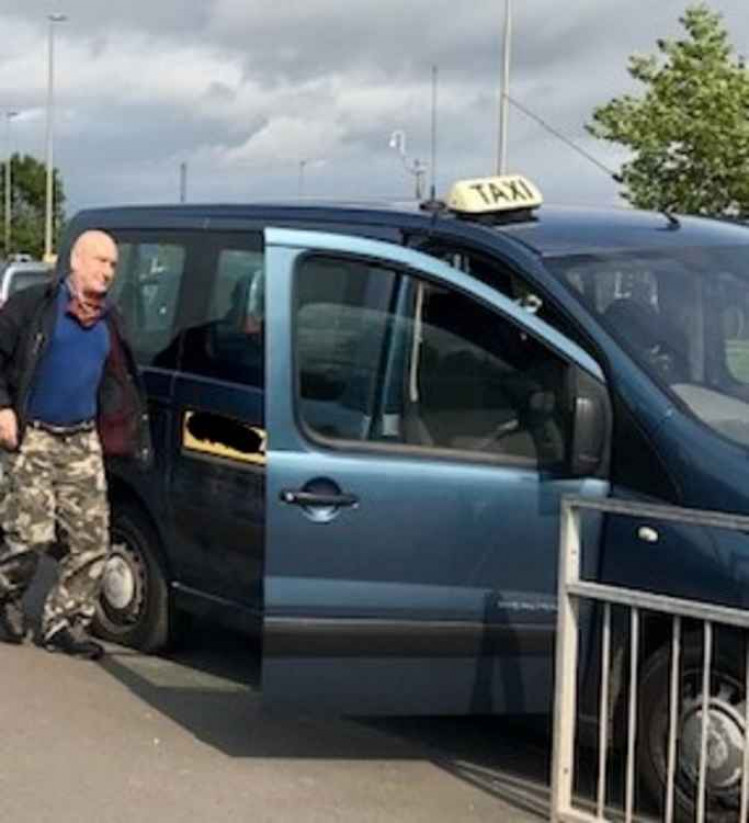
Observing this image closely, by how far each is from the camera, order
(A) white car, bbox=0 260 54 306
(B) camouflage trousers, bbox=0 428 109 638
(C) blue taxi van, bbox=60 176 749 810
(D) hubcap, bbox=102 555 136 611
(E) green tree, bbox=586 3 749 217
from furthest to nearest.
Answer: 1. (E) green tree, bbox=586 3 749 217
2. (A) white car, bbox=0 260 54 306
3. (D) hubcap, bbox=102 555 136 611
4. (B) camouflage trousers, bbox=0 428 109 638
5. (C) blue taxi van, bbox=60 176 749 810

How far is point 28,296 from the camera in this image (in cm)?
654

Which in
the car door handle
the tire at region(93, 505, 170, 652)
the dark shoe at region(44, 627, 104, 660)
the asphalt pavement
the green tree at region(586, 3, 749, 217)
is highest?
the green tree at region(586, 3, 749, 217)

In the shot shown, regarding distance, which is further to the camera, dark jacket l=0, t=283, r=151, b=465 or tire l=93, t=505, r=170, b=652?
tire l=93, t=505, r=170, b=652

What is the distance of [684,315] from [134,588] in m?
2.95

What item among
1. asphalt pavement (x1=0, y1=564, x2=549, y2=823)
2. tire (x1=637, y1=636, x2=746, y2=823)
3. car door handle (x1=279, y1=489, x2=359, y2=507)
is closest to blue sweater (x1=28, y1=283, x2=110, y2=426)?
asphalt pavement (x1=0, y1=564, x2=549, y2=823)

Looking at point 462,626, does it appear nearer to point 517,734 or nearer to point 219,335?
point 517,734

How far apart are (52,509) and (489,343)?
7.95 ft

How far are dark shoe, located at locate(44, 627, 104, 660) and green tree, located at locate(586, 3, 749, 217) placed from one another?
22440mm

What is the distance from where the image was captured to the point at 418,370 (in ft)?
16.7

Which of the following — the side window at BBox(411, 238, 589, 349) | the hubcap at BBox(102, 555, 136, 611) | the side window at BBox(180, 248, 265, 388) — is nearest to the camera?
the side window at BBox(411, 238, 589, 349)

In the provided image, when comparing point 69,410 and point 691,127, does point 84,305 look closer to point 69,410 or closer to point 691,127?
point 69,410

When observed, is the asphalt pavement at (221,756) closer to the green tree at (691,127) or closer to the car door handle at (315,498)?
the car door handle at (315,498)

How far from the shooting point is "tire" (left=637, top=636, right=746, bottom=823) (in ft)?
14.4

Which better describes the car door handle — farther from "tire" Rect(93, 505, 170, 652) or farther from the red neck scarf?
the red neck scarf
